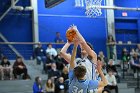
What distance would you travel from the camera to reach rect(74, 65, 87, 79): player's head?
4523 millimetres

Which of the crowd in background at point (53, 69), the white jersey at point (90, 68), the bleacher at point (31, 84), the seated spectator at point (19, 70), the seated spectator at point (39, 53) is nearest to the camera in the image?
the white jersey at point (90, 68)

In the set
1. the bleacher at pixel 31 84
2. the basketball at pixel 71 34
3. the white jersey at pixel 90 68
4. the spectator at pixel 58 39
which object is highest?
the basketball at pixel 71 34

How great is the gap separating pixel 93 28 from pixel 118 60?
2.22 metres

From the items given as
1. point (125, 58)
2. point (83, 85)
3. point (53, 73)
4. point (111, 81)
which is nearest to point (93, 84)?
point (83, 85)

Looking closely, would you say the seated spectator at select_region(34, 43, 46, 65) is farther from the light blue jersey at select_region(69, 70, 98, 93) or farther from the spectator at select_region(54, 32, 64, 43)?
the light blue jersey at select_region(69, 70, 98, 93)

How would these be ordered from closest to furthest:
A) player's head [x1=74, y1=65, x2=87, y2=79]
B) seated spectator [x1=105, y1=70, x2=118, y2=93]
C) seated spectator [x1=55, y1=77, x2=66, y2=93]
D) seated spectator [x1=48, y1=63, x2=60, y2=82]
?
player's head [x1=74, y1=65, x2=87, y2=79] → seated spectator [x1=55, y1=77, x2=66, y2=93] → seated spectator [x1=105, y1=70, x2=118, y2=93] → seated spectator [x1=48, y1=63, x2=60, y2=82]

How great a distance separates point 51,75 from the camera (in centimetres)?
1464

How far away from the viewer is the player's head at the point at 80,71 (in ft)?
14.8

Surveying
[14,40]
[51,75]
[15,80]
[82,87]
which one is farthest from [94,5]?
[82,87]

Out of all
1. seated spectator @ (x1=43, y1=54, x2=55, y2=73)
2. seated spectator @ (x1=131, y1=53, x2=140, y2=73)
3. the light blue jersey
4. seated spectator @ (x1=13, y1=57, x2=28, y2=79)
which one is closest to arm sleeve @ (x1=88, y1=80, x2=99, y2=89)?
the light blue jersey

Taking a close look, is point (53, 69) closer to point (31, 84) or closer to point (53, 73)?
point (53, 73)

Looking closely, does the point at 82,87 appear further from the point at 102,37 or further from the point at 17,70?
the point at 102,37

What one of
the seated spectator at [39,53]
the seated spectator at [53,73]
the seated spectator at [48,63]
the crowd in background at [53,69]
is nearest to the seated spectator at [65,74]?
the crowd in background at [53,69]

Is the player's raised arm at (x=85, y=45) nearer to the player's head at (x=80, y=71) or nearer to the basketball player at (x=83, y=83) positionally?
the basketball player at (x=83, y=83)
